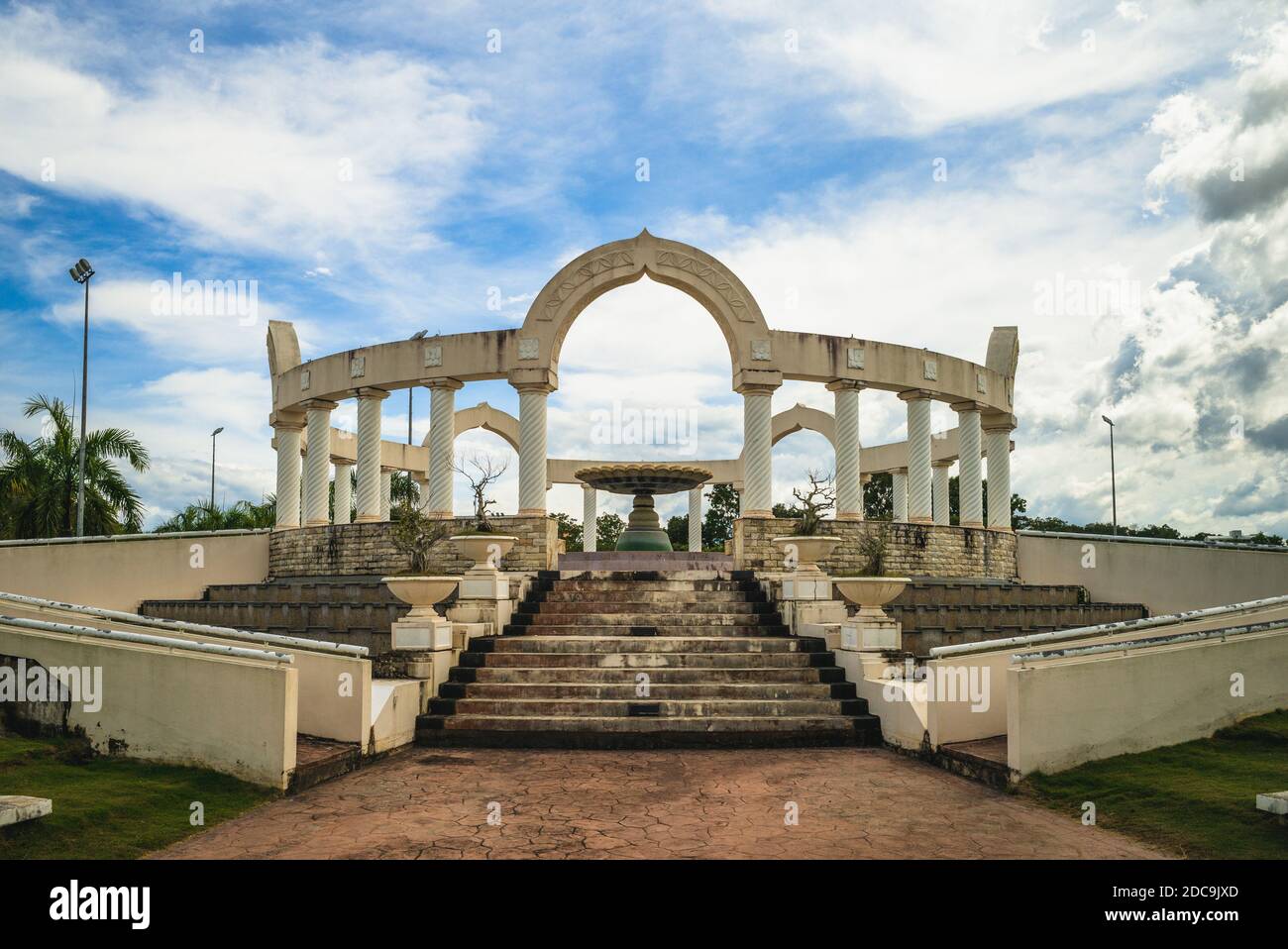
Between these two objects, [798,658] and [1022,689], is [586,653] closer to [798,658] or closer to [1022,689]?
[798,658]

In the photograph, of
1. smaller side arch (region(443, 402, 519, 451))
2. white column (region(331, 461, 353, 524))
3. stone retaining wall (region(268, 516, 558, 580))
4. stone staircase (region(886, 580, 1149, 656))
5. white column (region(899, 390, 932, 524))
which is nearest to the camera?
stone staircase (region(886, 580, 1149, 656))

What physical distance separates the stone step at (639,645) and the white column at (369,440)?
10.5 m

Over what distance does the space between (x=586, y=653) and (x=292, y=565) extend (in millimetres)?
11634

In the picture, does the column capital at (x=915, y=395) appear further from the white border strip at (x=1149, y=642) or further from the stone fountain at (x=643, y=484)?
the white border strip at (x=1149, y=642)

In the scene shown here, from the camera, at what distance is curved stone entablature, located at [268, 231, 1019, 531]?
19.0 metres

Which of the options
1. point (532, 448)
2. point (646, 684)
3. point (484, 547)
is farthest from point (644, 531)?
point (646, 684)

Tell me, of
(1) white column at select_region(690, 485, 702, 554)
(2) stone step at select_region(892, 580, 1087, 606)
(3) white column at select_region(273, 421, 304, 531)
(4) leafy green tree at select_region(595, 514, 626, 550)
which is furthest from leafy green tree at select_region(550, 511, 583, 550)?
(2) stone step at select_region(892, 580, 1087, 606)

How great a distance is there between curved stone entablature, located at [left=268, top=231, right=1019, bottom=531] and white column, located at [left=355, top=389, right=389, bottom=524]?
0.09ft

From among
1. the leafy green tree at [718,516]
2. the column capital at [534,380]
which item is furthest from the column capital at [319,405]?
the leafy green tree at [718,516]

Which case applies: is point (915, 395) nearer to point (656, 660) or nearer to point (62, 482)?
point (656, 660)

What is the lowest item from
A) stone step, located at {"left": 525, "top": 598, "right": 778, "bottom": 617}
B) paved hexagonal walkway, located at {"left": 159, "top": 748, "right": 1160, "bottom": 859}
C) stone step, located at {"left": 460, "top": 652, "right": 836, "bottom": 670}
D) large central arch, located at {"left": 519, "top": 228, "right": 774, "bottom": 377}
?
paved hexagonal walkway, located at {"left": 159, "top": 748, "right": 1160, "bottom": 859}

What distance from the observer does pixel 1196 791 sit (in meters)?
6.68

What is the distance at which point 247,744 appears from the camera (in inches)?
296

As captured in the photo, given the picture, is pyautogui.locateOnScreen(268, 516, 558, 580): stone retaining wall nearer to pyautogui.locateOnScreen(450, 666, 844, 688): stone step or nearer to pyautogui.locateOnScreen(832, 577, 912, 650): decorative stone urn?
pyautogui.locateOnScreen(450, 666, 844, 688): stone step
